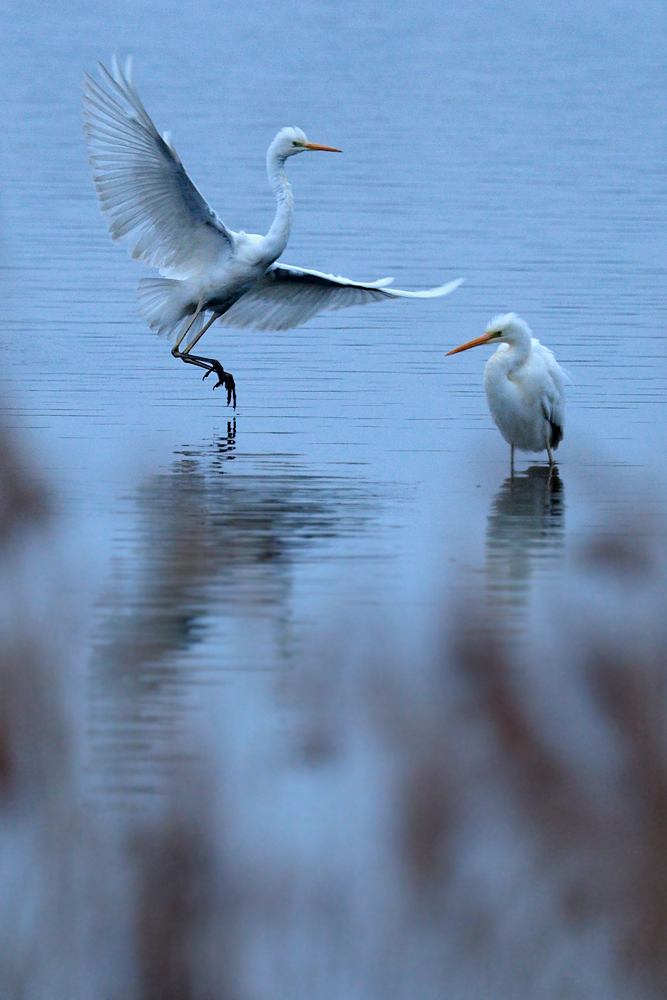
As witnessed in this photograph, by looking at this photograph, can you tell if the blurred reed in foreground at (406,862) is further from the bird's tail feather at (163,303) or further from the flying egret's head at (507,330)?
the bird's tail feather at (163,303)

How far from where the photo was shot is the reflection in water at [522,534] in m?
6.70

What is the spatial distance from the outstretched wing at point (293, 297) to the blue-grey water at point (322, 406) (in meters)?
0.33

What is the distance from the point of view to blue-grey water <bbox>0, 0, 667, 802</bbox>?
5.66m

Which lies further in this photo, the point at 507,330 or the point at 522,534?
the point at 507,330

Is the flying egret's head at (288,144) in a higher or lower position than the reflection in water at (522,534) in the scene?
higher

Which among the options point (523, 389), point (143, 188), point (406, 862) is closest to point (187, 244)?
Answer: point (143, 188)

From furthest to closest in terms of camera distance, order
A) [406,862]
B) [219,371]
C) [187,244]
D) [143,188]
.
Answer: [187,244], [219,371], [143,188], [406,862]

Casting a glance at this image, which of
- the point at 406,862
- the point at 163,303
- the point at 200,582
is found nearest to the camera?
the point at 406,862

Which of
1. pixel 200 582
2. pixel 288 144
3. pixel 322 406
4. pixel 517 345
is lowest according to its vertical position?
pixel 200 582

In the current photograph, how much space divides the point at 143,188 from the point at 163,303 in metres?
1.01

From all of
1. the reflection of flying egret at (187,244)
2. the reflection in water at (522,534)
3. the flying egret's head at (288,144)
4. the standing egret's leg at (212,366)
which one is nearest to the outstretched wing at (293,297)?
the reflection of flying egret at (187,244)

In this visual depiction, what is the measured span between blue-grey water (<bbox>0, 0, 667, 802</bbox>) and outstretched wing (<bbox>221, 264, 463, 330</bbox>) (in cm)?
33

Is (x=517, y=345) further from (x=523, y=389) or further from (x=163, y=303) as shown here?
(x=163, y=303)

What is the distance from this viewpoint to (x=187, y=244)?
1038cm
